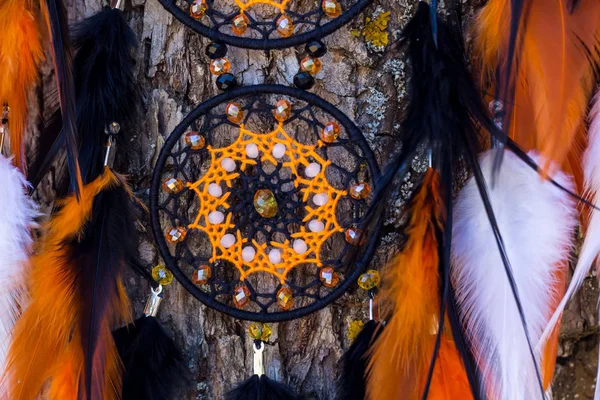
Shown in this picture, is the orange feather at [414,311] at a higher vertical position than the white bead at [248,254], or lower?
lower

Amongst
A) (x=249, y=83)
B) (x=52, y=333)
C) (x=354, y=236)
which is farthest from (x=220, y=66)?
(x=52, y=333)

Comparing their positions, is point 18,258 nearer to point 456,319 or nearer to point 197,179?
point 197,179

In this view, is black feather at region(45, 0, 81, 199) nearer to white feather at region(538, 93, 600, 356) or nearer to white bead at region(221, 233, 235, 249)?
white bead at region(221, 233, 235, 249)

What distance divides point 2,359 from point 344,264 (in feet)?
1.28

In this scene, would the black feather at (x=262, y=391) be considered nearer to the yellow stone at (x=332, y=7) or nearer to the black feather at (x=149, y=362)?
the black feather at (x=149, y=362)

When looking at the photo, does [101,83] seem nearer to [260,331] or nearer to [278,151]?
[278,151]

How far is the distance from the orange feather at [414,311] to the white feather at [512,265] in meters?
0.03

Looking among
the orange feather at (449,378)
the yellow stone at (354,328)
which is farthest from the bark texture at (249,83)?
the orange feather at (449,378)

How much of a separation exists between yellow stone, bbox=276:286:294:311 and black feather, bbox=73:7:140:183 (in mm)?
251

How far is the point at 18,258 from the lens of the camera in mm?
792

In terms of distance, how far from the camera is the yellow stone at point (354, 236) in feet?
2.62

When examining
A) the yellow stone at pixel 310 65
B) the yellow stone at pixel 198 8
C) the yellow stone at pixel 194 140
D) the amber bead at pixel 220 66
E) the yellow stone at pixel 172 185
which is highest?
the yellow stone at pixel 198 8

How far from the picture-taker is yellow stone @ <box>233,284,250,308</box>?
0.81m

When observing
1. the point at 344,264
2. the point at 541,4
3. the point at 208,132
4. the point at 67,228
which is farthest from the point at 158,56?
the point at 541,4
